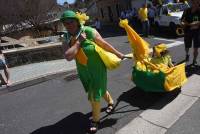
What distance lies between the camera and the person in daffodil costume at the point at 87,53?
4.28 m

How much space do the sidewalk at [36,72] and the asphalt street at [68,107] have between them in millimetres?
292

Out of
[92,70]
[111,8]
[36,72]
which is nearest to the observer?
[92,70]

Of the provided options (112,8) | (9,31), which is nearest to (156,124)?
(9,31)

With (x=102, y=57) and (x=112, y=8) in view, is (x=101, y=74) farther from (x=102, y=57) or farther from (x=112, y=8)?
(x=112, y=8)

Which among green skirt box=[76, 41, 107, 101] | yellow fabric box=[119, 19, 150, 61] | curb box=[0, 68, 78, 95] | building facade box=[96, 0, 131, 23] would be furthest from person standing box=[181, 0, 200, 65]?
building facade box=[96, 0, 131, 23]

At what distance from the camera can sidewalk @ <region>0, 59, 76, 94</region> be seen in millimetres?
8055

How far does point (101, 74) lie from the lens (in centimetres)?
462

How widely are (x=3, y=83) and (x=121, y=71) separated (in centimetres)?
303

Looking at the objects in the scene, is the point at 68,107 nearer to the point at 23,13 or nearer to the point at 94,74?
the point at 94,74

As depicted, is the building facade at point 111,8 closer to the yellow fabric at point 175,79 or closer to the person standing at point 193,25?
the person standing at point 193,25

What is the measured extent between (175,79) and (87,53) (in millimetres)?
1800

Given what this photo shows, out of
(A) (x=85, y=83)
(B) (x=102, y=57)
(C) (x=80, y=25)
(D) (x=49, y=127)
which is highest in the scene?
(C) (x=80, y=25)

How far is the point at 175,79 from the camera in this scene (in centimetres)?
546

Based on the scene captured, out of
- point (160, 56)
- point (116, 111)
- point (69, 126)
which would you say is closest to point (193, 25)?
point (160, 56)
